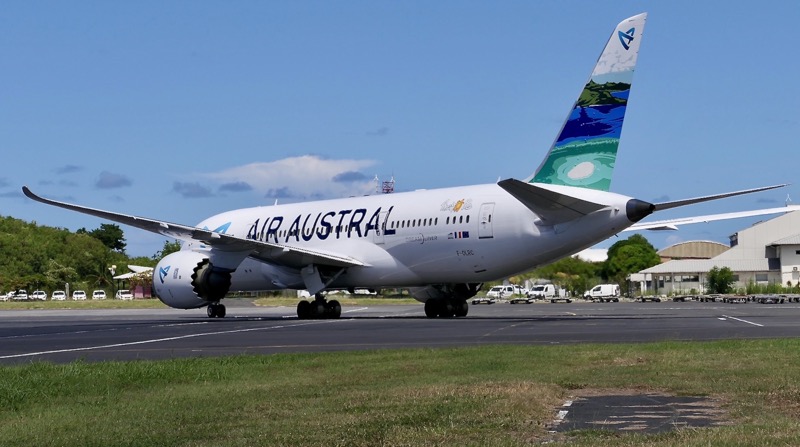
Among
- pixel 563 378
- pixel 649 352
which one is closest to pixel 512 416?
pixel 563 378

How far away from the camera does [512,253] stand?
3691 centimetres

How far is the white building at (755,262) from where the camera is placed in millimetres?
98312

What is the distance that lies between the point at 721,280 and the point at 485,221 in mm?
63968

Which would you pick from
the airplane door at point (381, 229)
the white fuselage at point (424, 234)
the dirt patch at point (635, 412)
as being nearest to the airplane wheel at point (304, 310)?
the white fuselage at point (424, 234)

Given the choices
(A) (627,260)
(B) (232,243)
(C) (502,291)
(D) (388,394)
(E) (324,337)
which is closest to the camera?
(D) (388,394)

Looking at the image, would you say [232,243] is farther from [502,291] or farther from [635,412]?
[502,291]

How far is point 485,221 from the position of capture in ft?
123

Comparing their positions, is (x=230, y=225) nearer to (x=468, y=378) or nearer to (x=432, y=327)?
(x=432, y=327)

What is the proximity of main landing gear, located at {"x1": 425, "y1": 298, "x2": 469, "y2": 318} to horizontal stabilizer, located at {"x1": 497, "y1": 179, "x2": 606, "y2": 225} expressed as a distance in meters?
8.01

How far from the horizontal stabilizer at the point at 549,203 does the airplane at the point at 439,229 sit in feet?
0.13

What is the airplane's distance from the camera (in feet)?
113

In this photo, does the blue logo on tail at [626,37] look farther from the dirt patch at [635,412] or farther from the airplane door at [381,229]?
the dirt patch at [635,412]

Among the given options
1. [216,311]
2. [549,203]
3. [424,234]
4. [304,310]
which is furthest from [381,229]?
[216,311]

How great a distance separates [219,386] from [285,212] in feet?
106
